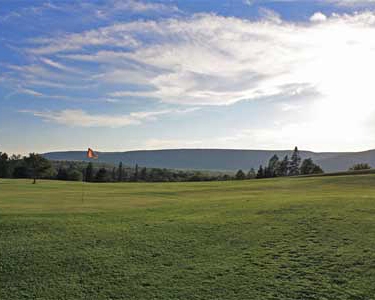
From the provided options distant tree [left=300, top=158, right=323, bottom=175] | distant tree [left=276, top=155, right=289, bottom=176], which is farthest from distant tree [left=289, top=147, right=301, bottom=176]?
distant tree [left=300, top=158, right=323, bottom=175]

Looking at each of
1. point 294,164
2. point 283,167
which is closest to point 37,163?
point 283,167

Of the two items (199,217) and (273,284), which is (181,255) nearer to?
(273,284)

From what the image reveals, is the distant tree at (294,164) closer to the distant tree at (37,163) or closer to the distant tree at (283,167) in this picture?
the distant tree at (283,167)

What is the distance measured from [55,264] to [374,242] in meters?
8.92

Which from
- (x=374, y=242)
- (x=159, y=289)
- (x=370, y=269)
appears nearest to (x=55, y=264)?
(x=159, y=289)

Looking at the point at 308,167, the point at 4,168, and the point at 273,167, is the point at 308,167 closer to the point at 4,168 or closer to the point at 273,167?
the point at 273,167

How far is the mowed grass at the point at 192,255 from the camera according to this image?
8.61m

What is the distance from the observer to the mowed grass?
8.61 meters

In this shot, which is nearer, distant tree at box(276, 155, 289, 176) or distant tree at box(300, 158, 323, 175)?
distant tree at box(300, 158, 323, 175)

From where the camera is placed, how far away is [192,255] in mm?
10844

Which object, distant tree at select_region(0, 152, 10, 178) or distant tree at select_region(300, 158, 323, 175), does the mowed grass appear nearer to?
distant tree at select_region(300, 158, 323, 175)

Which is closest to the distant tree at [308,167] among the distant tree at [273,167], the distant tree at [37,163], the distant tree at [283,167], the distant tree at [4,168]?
the distant tree at [273,167]

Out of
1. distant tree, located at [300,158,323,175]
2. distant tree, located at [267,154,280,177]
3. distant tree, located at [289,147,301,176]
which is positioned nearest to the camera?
distant tree, located at [300,158,323,175]

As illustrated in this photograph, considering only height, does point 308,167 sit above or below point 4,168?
above
